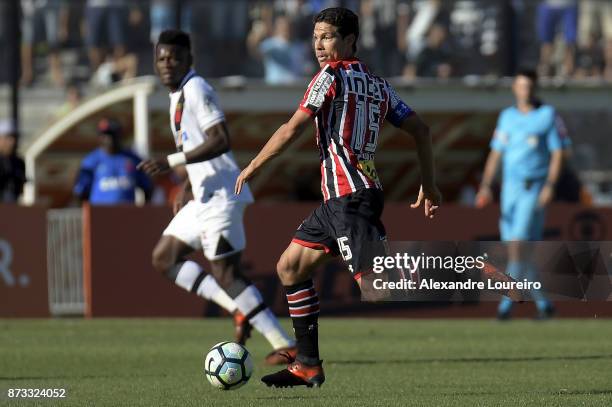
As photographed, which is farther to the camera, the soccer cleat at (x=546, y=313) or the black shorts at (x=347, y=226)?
the soccer cleat at (x=546, y=313)

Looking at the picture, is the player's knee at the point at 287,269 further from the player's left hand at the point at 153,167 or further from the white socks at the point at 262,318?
the white socks at the point at 262,318

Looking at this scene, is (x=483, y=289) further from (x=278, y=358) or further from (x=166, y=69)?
(x=166, y=69)

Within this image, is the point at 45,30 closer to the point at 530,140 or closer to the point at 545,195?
the point at 530,140

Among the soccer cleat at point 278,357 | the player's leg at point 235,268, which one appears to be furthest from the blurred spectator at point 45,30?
the soccer cleat at point 278,357

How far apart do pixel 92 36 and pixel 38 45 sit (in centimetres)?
181

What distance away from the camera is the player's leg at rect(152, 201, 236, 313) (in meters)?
10.8

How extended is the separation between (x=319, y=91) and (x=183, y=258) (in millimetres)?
3261

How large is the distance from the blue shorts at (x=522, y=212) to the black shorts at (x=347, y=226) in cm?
695

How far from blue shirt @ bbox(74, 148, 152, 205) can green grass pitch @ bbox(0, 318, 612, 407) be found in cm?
172

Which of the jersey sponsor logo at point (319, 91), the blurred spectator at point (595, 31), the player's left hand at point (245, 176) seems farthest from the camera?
the blurred spectator at point (595, 31)

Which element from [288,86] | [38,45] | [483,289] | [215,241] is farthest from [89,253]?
[483,289]

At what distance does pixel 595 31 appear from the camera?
22.6 metres

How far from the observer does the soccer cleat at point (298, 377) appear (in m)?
8.38

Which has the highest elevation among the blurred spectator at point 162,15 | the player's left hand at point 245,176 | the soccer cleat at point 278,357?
the player's left hand at point 245,176
